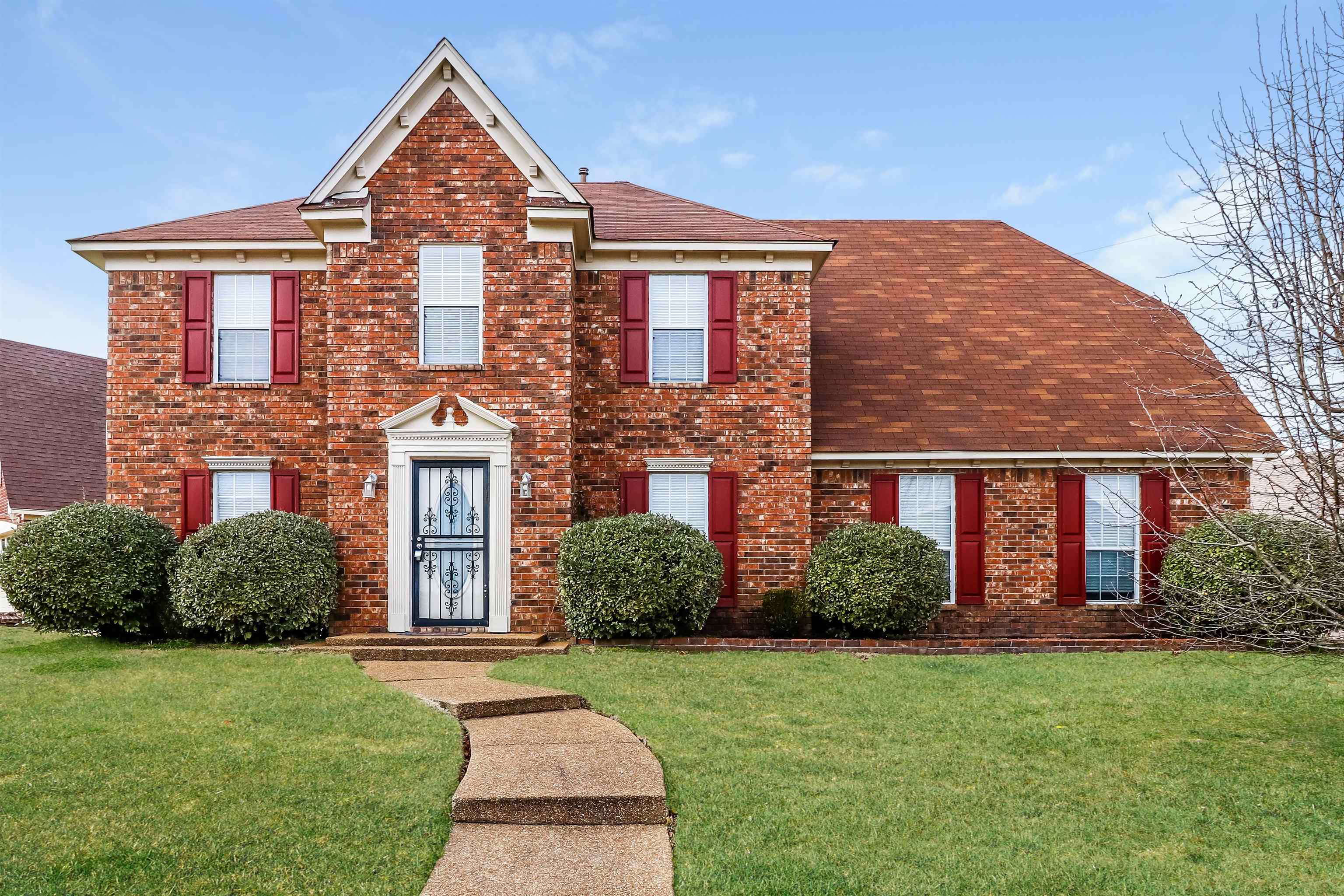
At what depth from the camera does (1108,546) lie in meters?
14.4

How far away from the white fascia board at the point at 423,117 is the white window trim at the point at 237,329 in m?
1.80

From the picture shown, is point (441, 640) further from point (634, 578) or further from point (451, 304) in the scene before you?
point (451, 304)

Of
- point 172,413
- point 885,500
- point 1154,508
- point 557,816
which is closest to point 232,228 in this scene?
point 172,413

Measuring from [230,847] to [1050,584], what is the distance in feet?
39.5

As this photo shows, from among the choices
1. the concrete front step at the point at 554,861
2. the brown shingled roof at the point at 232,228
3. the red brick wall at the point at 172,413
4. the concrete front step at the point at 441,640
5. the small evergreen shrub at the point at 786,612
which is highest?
the brown shingled roof at the point at 232,228

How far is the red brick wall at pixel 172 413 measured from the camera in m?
13.9

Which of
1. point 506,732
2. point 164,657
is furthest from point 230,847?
point 164,657

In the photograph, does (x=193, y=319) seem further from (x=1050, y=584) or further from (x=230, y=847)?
(x=1050, y=584)

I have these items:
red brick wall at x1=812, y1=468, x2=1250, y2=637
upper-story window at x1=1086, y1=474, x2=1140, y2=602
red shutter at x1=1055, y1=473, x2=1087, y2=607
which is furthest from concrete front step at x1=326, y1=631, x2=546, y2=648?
upper-story window at x1=1086, y1=474, x2=1140, y2=602

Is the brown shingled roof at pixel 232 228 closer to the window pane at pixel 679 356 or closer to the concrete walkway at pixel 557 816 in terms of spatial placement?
the window pane at pixel 679 356

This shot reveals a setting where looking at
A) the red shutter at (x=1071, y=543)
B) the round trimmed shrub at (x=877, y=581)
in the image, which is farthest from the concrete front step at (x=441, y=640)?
the red shutter at (x=1071, y=543)

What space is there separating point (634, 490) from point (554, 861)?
29.0 ft

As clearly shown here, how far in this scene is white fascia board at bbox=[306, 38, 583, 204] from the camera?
504 inches

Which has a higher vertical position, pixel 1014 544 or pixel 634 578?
pixel 1014 544
